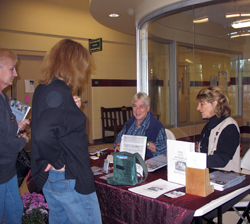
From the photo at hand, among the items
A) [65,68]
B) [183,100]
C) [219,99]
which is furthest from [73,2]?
[65,68]

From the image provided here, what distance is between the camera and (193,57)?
4.10 m

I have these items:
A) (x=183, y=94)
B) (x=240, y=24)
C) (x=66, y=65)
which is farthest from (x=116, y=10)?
(x=66, y=65)

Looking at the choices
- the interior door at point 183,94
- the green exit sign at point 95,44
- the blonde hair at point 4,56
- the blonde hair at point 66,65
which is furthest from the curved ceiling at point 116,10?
the blonde hair at point 66,65

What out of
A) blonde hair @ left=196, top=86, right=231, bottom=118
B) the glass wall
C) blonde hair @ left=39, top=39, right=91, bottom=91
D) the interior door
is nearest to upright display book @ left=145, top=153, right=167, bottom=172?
blonde hair @ left=196, top=86, right=231, bottom=118

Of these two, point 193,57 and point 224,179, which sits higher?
point 193,57

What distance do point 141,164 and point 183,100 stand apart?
289cm

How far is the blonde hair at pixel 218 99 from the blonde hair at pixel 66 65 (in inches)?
51.4

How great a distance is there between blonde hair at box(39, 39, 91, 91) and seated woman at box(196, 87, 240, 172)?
4.07ft

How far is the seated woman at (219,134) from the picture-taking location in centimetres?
206

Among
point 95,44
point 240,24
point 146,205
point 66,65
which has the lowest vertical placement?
point 146,205

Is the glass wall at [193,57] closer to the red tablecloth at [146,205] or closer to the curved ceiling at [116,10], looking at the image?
the curved ceiling at [116,10]

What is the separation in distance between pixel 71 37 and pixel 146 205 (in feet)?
17.9

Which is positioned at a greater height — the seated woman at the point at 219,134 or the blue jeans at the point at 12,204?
the seated woman at the point at 219,134

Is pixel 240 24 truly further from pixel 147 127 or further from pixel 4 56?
pixel 4 56
